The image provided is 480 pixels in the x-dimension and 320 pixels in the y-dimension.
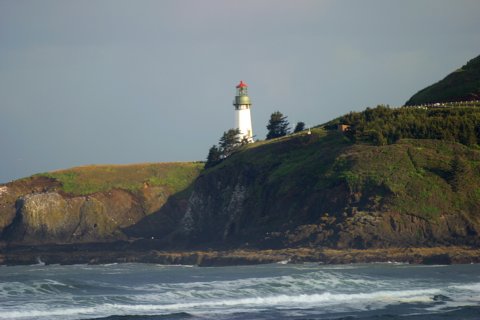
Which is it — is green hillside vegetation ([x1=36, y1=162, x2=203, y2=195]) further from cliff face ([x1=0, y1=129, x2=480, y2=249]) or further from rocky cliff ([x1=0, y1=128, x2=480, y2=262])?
cliff face ([x1=0, y1=129, x2=480, y2=249])

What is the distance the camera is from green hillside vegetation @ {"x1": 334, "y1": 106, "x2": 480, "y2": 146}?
8600 centimetres

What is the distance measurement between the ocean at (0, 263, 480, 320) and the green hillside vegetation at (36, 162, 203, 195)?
109 feet

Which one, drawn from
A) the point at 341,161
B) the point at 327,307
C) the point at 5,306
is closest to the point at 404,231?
the point at 341,161

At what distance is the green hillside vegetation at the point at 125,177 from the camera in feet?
349

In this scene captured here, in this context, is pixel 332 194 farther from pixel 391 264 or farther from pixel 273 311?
pixel 273 311

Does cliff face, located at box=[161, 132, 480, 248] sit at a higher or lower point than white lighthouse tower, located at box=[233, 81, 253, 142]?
lower

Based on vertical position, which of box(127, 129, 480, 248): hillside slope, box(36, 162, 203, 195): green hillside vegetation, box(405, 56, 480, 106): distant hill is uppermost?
box(405, 56, 480, 106): distant hill

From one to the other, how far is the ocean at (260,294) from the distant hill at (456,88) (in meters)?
37.4

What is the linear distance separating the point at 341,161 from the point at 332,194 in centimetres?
429

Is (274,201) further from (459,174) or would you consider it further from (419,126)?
(459,174)

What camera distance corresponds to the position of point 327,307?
5259cm

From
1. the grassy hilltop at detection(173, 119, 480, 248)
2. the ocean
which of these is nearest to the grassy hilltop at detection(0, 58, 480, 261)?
the grassy hilltop at detection(173, 119, 480, 248)

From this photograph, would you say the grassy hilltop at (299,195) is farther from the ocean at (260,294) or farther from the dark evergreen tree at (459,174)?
the ocean at (260,294)

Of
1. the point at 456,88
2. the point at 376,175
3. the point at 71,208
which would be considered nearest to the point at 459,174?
the point at 376,175
